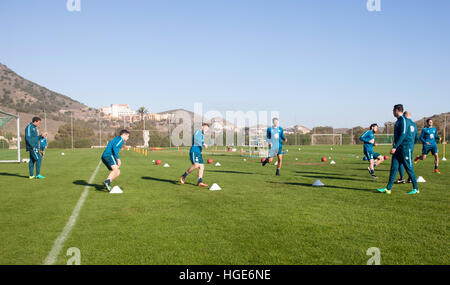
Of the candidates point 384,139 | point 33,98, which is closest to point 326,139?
point 384,139

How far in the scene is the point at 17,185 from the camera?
1143cm

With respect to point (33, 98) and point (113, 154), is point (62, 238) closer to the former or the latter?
point (113, 154)

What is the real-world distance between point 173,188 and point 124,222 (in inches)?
172

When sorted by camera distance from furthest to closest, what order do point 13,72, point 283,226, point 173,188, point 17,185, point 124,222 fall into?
point 13,72 < point 17,185 < point 173,188 < point 124,222 < point 283,226

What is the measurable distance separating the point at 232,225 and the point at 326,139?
58918 mm

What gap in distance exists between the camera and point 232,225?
19.5 feet

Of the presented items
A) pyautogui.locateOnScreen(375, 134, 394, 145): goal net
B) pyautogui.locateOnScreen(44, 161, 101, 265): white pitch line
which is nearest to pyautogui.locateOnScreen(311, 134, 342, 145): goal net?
pyautogui.locateOnScreen(375, 134, 394, 145): goal net

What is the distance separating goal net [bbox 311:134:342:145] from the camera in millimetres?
60513

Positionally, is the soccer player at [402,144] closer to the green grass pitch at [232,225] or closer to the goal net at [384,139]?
the green grass pitch at [232,225]

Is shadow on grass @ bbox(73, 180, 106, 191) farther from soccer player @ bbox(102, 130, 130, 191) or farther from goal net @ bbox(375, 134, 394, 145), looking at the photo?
goal net @ bbox(375, 134, 394, 145)

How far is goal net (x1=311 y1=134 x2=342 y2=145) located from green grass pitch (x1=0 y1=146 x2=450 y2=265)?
168 ft
